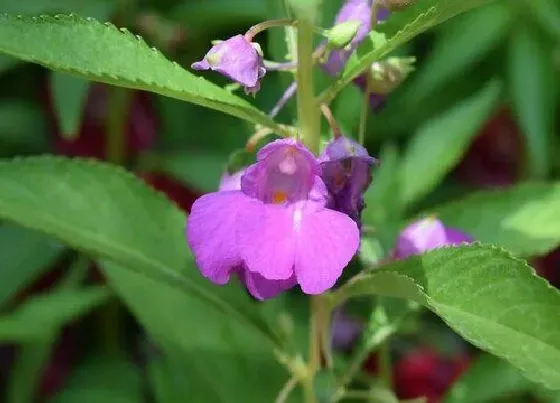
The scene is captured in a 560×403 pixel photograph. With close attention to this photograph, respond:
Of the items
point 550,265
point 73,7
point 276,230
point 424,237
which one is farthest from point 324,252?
point 550,265

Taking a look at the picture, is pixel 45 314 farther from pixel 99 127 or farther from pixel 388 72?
pixel 388 72

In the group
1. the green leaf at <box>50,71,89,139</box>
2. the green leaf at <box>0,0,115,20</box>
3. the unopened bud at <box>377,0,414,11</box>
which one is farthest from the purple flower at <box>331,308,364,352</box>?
the unopened bud at <box>377,0,414,11</box>

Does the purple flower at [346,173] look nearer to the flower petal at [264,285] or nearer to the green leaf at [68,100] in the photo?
the flower petal at [264,285]

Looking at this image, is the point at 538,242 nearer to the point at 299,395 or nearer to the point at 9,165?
the point at 299,395

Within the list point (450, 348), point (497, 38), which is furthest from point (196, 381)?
point (497, 38)

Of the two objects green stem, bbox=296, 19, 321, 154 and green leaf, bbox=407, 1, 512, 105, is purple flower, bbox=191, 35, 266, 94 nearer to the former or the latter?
green stem, bbox=296, 19, 321, 154
